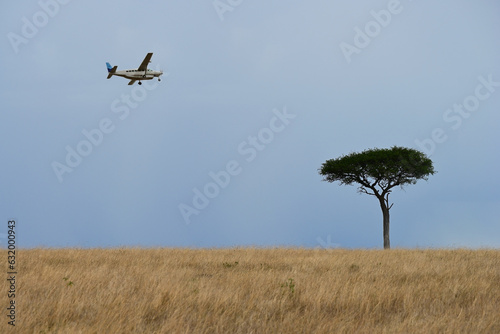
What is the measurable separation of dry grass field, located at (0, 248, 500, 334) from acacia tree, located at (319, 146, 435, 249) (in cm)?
1977

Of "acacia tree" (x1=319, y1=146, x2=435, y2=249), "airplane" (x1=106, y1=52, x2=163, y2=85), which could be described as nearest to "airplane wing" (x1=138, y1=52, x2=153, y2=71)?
"airplane" (x1=106, y1=52, x2=163, y2=85)

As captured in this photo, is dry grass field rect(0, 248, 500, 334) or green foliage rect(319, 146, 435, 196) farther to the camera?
green foliage rect(319, 146, 435, 196)

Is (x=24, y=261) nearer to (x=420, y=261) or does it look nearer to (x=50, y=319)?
(x=50, y=319)

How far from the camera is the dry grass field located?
854 cm

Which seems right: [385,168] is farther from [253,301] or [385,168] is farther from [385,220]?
[253,301]

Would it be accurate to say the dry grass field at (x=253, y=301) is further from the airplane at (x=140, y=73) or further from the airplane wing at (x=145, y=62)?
the airplane at (x=140, y=73)

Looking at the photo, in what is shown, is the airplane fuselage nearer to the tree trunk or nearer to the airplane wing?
the airplane wing

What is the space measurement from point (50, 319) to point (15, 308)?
34.3 inches

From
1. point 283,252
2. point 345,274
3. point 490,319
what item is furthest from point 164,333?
point 283,252

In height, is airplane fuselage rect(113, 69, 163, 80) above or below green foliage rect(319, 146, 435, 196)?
above

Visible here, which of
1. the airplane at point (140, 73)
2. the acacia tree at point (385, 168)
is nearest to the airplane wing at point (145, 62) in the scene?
the airplane at point (140, 73)

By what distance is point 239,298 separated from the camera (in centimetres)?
1052

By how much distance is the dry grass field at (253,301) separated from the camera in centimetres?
854

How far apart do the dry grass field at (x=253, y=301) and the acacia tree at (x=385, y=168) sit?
19.8 m
